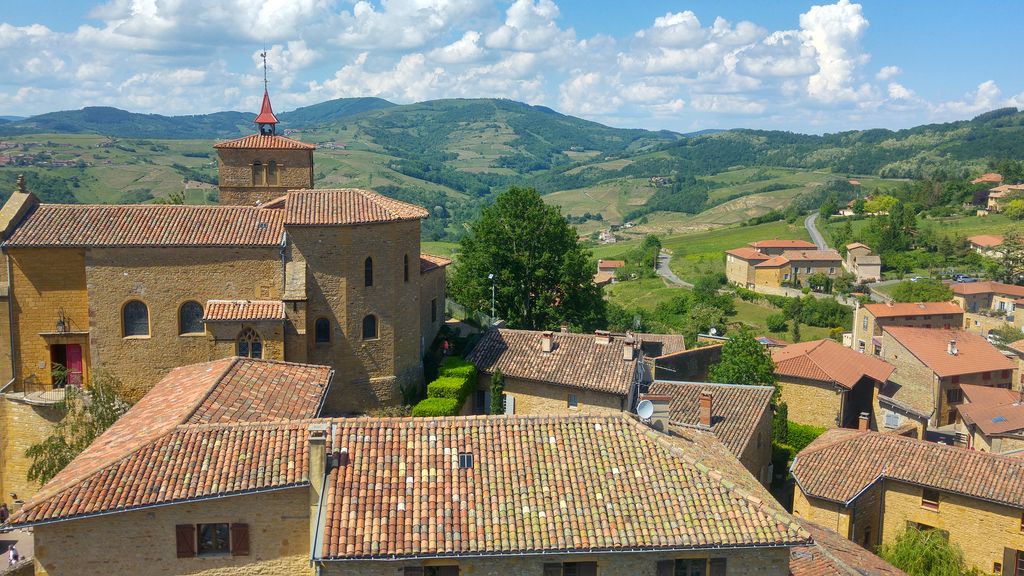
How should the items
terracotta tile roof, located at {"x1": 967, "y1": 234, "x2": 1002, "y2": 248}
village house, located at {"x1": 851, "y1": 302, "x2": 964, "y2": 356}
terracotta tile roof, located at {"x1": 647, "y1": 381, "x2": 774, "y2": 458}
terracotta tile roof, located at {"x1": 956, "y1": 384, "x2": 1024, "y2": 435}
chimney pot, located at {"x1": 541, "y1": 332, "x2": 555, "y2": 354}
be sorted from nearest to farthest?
terracotta tile roof, located at {"x1": 647, "y1": 381, "x2": 774, "y2": 458}, chimney pot, located at {"x1": 541, "y1": 332, "x2": 555, "y2": 354}, terracotta tile roof, located at {"x1": 956, "y1": 384, "x2": 1024, "y2": 435}, village house, located at {"x1": 851, "y1": 302, "x2": 964, "y2": 356}, terracotta tile roof, located at {"x1": 967, "y1": 234, "x2": 1002, "y2": 248}

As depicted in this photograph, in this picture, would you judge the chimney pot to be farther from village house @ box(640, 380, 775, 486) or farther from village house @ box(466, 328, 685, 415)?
village house @ box(640, 380, 775, 486)

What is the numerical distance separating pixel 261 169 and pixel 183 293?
13.1 meters

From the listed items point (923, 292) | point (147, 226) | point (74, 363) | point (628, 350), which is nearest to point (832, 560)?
point (628, 350)

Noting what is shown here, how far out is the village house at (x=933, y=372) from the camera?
56.3 metres

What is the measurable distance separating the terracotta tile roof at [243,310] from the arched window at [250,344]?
70 cm

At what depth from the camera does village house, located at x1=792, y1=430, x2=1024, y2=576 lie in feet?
102

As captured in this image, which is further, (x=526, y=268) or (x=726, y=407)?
(x=526, y=268)

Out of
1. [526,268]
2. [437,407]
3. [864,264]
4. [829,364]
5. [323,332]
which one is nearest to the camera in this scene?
[437,407]

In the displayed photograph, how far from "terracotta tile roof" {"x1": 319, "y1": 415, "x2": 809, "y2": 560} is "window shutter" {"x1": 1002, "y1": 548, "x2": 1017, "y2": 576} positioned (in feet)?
57.2

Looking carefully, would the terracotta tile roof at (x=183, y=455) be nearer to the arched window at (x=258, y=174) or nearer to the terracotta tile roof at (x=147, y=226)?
the terracotta tile roof at (x=147, y=226)

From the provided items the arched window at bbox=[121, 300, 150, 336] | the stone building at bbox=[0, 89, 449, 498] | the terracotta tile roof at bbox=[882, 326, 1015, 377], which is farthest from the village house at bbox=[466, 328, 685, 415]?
the terracotta tile roof at bbox=[882, 326, 1015, 377]

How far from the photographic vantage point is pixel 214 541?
18.7 meters

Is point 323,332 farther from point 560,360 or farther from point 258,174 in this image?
point 258,174

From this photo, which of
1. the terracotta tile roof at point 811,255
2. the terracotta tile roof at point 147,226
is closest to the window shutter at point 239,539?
the terracotta tile roof at point 147,226
